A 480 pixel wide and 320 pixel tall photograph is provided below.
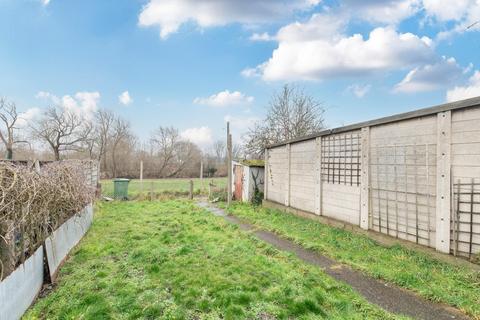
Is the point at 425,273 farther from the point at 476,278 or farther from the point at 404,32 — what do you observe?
the point at 404,32

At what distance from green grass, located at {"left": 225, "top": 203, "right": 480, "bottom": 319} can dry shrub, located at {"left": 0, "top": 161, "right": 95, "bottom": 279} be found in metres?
4.76

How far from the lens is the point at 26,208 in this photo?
3330 millimetres

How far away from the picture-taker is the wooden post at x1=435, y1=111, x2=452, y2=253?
4844mm

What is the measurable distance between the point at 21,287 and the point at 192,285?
1.96 m

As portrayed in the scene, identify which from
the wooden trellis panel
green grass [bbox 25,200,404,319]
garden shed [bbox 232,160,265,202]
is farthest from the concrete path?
garden shed [bbox 232,160,265,202]

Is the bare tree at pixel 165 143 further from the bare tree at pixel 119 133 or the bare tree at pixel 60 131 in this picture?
the bare tree at pixel 60 131

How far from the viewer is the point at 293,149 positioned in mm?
10305

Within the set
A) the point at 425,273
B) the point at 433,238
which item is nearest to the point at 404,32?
the point at 433,238

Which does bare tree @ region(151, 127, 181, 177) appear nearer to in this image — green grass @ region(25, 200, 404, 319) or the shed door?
the shed door

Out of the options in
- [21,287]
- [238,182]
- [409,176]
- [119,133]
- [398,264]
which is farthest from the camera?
[119,133]

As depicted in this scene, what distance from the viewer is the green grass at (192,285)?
10.6ft

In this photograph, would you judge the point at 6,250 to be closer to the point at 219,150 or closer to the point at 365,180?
the point at 365,180

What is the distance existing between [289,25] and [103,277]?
10.7 metres

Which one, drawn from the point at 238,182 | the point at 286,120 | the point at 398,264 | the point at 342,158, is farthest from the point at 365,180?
the point at 286,120
